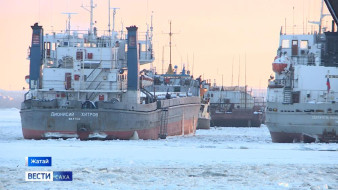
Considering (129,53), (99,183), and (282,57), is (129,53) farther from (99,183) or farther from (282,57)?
(99,183)

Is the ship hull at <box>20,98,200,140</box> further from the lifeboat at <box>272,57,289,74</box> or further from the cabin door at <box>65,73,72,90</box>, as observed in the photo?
the lifeboat at <box>272,57,289,74</box>

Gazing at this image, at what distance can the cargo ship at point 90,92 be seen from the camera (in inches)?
1548

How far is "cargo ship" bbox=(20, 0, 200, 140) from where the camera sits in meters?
39.3

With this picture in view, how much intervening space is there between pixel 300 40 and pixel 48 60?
15.9 meters

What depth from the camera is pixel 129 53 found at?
4188 centimetres

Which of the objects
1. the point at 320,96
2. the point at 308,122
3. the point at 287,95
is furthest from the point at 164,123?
the point at 320,96

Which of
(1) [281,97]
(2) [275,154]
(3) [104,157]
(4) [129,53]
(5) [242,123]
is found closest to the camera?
(3) [104,157]

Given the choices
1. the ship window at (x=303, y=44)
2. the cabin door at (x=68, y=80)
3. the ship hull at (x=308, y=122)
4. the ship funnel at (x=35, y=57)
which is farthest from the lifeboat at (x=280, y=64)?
the ship funnel at (x=35, y=57)

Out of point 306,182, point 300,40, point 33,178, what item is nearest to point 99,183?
point 33,178

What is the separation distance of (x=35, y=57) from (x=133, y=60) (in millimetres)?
5736

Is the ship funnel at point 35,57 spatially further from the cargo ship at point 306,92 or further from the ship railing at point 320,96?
the ship railing at point 320,96

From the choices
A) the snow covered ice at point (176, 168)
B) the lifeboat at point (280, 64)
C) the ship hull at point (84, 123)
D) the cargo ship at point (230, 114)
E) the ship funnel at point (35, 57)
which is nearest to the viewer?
the snow covered ice at point (176, 168)

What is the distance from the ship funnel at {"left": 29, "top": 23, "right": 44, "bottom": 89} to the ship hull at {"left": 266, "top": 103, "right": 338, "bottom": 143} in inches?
540

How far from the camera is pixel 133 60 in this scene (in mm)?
41938
